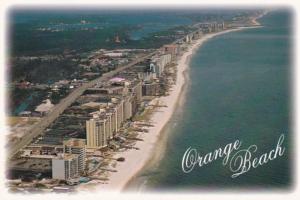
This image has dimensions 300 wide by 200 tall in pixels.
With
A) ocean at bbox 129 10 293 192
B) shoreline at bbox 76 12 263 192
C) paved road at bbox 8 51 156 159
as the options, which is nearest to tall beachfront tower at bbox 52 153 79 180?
shoreline at bbox 76 12 263 192

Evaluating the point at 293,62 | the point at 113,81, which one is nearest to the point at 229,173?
the point at 293,62

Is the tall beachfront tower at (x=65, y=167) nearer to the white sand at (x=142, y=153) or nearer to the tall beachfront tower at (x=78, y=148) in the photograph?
the tall beachfront tower at (x=78, y=148)

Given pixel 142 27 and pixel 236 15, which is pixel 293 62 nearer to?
pixel 236 15

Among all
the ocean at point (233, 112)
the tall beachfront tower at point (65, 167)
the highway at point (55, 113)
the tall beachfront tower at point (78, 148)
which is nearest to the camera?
the ocean at point (233, 112)

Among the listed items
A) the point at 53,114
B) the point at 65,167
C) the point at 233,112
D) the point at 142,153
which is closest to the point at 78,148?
the point at 65,167

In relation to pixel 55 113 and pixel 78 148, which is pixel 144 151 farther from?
pixel 55 113

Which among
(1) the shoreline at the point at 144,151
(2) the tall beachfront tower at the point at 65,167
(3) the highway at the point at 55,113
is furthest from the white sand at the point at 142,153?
(3) the highway at the point at 55,113

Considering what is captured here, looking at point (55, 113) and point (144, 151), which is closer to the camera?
point (144, 151)

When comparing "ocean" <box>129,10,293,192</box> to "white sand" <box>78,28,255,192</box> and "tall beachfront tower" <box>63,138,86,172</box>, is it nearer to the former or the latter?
"white sand" <box>78,28,255,192</box>
